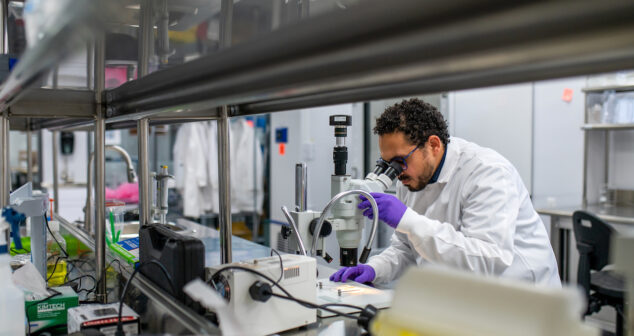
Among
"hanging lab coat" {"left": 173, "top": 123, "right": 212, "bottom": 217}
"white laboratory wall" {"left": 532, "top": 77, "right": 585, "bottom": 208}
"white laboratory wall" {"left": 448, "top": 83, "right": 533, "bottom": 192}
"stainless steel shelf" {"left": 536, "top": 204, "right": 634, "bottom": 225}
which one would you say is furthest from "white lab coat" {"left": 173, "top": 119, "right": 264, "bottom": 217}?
"stainless steel shelf" {"left": 536, "top": 204, "right": 634, "bottom": 225}

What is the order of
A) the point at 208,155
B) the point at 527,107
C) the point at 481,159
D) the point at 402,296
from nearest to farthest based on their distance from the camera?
1. the point at 402,296
2. the point at 481,159
3. the point at 527,107
4. the point at 208,155

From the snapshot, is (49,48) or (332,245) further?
(332,245)

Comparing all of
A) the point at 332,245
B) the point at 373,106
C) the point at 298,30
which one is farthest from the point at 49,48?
the point at 373,106

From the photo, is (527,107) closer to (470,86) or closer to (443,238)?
(443,238)

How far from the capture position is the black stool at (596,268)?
269 cm

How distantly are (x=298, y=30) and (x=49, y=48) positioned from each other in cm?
31

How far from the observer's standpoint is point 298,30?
60cm

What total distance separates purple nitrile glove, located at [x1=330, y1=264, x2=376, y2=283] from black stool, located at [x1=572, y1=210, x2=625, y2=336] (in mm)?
1504

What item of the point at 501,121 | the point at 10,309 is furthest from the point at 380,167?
the point at 501,121

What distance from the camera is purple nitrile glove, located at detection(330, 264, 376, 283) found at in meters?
1.67

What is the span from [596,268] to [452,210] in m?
1.44

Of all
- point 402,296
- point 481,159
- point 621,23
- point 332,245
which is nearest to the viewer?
point 621,23

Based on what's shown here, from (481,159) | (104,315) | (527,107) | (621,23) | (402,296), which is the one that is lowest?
(104,315)

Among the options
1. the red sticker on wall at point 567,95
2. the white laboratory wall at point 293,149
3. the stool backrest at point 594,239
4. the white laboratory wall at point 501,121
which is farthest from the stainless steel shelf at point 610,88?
the white laboratory wall at point 293,149
